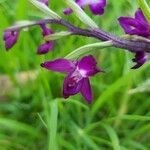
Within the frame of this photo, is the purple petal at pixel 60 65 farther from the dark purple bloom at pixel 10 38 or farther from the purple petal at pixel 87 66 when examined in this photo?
the dark purple bloom at pixel 10 38

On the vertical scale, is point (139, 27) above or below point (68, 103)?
below

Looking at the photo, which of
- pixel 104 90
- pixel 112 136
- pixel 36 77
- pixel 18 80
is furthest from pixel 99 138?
pixel 18 80

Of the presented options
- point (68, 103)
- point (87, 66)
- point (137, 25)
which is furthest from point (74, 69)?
point (68, 103)

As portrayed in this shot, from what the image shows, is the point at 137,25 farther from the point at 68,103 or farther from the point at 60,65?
the point at 68,103

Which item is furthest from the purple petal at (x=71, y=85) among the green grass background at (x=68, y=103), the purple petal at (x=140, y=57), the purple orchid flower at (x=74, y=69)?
the green grass background at (x=68, y=103)

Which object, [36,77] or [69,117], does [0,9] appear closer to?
[36,77]
